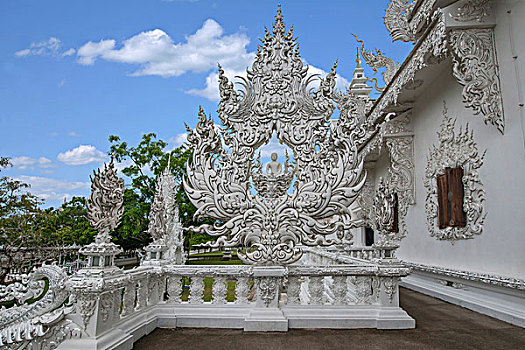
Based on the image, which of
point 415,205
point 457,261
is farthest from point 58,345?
point 415,205

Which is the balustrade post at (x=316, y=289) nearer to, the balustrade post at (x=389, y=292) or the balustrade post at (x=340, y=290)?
the balustrade post at (x=340, y=290)

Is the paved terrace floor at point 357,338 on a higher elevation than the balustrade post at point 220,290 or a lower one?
lower

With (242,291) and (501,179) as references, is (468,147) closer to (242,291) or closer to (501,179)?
(501,179)

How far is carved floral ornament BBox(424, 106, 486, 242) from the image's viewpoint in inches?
226

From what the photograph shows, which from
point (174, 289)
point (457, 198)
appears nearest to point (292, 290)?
point (174, 289)

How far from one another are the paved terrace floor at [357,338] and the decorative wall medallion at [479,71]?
2.83 meters

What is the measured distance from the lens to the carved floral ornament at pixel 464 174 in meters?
5.74

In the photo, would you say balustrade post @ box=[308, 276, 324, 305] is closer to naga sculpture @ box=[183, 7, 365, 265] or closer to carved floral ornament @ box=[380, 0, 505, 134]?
naga sculpture @ box=[183, 7, 365, 265]

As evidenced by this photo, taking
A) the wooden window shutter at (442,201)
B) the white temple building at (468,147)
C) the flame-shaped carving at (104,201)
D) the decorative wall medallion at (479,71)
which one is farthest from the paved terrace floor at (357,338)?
the decorative wall medallion at (479,71)

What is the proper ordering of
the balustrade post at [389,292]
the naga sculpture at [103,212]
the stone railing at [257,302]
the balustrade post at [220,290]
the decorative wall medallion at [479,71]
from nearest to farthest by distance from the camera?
the naga sculpture at [103,212], the stone railing at [257,302], the balustrade post at [389,292], the balustrade post at [220,290], the decorative wall medallion at [479,71]

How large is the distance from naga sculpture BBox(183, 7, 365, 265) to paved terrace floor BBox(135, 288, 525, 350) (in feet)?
3.17

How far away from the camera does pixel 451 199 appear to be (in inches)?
250

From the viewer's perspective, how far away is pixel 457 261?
6.43m

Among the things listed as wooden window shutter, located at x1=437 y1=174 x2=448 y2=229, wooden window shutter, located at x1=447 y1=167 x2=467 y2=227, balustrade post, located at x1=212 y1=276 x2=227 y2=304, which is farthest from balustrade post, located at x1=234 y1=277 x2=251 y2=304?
wooden window shutter, located at x1=437 y1=174 x2=448 y2=229
